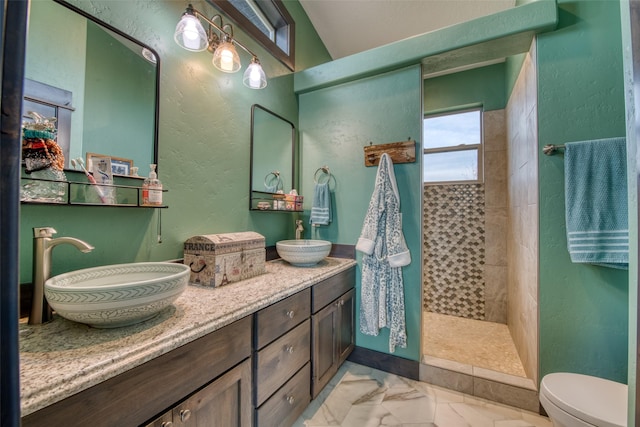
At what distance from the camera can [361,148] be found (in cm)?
208

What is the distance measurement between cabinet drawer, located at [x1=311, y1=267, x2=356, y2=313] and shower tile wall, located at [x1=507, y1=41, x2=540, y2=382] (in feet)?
3.85

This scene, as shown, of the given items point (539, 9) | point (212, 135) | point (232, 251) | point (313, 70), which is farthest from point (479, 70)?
point (232, 251)

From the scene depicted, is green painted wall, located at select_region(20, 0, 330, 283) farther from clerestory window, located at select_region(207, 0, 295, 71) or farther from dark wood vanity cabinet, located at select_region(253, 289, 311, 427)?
dark wood vanity cabinet, located at select_region(253, 289, 311, 427)

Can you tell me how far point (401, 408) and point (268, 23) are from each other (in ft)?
10.1

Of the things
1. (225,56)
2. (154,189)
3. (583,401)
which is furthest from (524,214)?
(154,189)

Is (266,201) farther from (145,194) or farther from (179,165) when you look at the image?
(145,194)

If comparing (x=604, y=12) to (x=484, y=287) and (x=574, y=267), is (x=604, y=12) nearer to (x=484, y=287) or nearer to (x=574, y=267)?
(x=574, y=267)

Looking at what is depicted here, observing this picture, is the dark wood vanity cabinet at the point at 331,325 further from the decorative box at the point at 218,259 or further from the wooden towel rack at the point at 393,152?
the wooden towel rack at the point at 393,152

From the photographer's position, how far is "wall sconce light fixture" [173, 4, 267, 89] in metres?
1.26

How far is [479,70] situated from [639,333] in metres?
3.06

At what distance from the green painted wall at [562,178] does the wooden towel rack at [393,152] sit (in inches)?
29.4

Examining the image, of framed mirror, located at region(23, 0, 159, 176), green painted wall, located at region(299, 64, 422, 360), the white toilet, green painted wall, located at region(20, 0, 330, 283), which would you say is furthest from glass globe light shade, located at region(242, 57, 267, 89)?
the white toilet

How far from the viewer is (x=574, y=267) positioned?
1429 millimetres

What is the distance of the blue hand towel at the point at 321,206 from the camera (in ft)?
6.96
